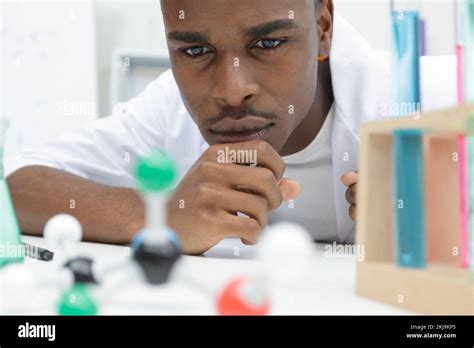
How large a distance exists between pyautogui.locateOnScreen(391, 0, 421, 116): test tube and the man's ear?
0.44 m

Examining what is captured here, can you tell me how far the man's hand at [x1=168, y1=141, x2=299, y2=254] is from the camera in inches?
29.3

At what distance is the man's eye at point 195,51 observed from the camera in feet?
2.86

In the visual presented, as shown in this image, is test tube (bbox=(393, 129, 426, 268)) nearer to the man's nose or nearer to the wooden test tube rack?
the wooden test tube rack

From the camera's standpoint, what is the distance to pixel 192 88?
2.96 ft

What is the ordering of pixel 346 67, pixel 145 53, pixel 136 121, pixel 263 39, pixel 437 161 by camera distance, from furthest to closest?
pixel 145 53
pixel 136 121
pixel 346 67
pixel 263 39
pixel 437 161

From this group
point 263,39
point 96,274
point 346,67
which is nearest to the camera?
point 96,274

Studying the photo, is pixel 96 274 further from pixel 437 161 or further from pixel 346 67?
pixel 346 67

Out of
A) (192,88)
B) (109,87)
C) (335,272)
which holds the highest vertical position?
(109,87)

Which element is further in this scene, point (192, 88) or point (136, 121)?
point (136, 121)

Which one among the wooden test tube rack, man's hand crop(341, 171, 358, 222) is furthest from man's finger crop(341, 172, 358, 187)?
the wooden test tube rack

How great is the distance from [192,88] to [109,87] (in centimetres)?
140

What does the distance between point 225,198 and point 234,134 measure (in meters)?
0.13

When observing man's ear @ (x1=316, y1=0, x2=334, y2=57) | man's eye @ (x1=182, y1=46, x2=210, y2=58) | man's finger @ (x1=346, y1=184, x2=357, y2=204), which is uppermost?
man's ear @ (x1=316, y1=0, x2=334, y2=57)

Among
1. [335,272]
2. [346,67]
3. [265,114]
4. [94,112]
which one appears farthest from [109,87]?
[335,272]
